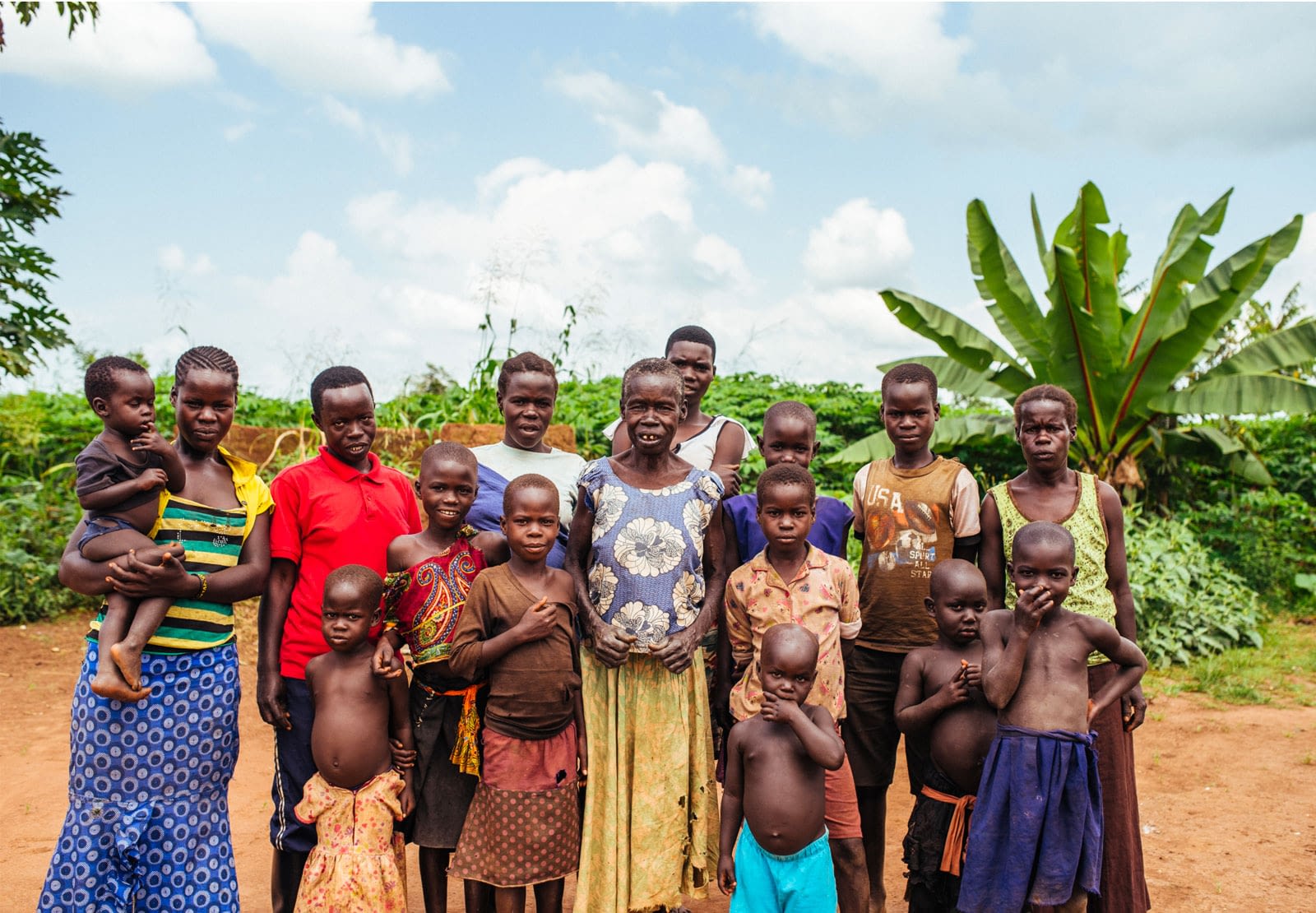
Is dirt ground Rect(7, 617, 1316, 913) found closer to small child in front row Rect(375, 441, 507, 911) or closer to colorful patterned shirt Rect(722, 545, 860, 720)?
small child in front row Rect(375, 441, 507, 911)

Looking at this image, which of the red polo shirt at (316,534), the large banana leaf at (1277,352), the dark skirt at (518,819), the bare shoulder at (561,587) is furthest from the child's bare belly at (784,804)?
the large banana leaf at (1277,352)

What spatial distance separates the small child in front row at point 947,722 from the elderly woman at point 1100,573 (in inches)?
11.0

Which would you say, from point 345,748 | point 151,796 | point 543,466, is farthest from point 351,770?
point 543,466

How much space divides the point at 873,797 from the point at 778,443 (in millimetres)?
1239

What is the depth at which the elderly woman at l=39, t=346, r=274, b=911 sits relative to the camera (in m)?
2.61

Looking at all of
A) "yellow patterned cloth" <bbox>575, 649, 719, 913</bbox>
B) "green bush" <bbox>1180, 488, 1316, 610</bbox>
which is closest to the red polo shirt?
"yellow patterned cloth" <bbox>575, 649, 719, 913</bbox>

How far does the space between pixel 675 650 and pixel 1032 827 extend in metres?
1.09

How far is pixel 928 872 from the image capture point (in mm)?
2924

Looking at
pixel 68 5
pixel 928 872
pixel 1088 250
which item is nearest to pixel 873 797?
pixel 928 872

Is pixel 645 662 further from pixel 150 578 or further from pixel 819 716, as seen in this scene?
pixel 150 578

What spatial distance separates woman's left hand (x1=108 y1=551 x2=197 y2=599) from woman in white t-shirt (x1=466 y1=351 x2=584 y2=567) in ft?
2.86

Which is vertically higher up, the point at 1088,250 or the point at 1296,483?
the point at 1088,250

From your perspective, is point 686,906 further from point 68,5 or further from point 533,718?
point 68,5

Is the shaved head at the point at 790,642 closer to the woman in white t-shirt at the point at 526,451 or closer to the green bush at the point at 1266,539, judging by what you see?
the woman in white t-shirt at the point at 526,451
